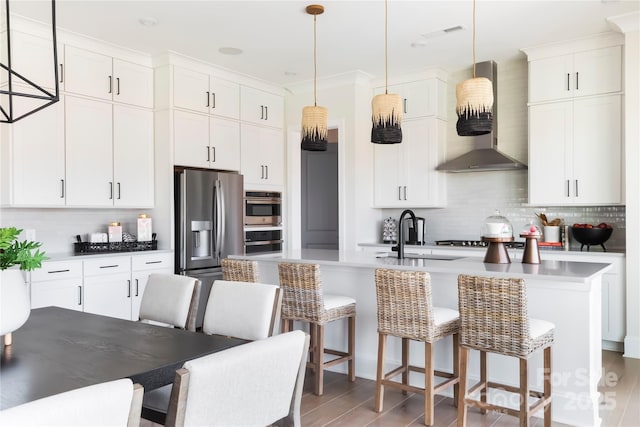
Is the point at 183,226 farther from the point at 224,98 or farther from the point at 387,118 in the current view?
the point at 387,118

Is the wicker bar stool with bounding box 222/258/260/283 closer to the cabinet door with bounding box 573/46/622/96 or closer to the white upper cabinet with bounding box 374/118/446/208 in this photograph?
the white upper cabinet with bounding box 374/118/446/208

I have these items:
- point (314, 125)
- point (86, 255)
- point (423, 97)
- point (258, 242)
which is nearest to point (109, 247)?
point (86, 255)

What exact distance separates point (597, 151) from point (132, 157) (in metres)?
4.39

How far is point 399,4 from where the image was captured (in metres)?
3.95

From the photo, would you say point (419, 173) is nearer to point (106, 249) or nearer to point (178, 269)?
point (178, 269)

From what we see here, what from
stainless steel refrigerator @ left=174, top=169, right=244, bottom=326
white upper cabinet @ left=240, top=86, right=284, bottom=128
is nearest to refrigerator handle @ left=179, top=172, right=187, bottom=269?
stainless steel refrigerator @ left=174, top=169, right=244, bottom=326

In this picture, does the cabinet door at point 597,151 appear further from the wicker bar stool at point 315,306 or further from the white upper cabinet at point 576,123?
the wicker bar stool at point 315,306

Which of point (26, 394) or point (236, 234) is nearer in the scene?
point (26, 394)

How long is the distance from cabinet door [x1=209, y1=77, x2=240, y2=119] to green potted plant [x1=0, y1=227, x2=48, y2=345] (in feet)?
12.5

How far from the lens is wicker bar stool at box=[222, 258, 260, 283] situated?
3.52 metres

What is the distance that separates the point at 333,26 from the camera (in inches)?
173

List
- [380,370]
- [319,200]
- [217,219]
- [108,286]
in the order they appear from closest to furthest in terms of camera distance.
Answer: [380,370], [108,286], [217,219], [319,200]

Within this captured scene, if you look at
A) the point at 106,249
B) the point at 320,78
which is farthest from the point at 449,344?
the point at 320,78

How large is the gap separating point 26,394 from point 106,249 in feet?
11.9
